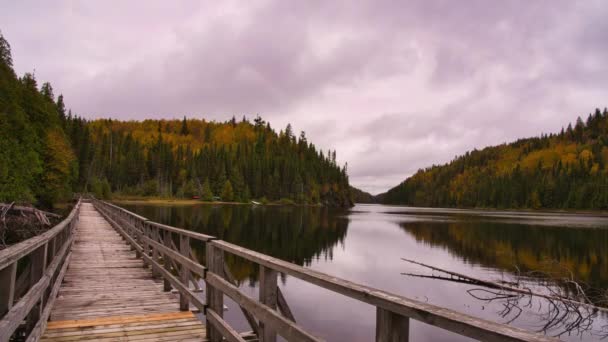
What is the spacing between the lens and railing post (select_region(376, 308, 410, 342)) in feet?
8.09

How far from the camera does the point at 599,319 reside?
49.3ft

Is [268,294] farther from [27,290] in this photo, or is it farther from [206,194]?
[206,194]

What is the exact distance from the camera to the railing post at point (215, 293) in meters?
5.69

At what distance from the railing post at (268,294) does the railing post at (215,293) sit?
168 centimetres

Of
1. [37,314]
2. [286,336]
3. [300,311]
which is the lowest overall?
[300,311]

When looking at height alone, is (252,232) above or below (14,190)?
below

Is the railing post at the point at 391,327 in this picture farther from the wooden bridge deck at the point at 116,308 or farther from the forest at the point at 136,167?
the forest at the point at 136,167

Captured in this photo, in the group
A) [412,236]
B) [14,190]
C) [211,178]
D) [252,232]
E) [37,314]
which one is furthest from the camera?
[211,178]

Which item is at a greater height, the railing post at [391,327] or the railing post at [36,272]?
the railing post at [391,327]

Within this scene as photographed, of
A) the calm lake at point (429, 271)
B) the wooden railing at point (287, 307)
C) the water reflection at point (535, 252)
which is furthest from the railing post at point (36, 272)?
the water reflection at point (535, 252)

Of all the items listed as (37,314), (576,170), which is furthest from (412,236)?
(576,170)

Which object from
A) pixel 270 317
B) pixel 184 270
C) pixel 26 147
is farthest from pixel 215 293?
pixel 26 147

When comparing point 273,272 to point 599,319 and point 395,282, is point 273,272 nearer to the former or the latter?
point 599,319

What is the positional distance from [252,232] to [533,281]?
27.5 m
